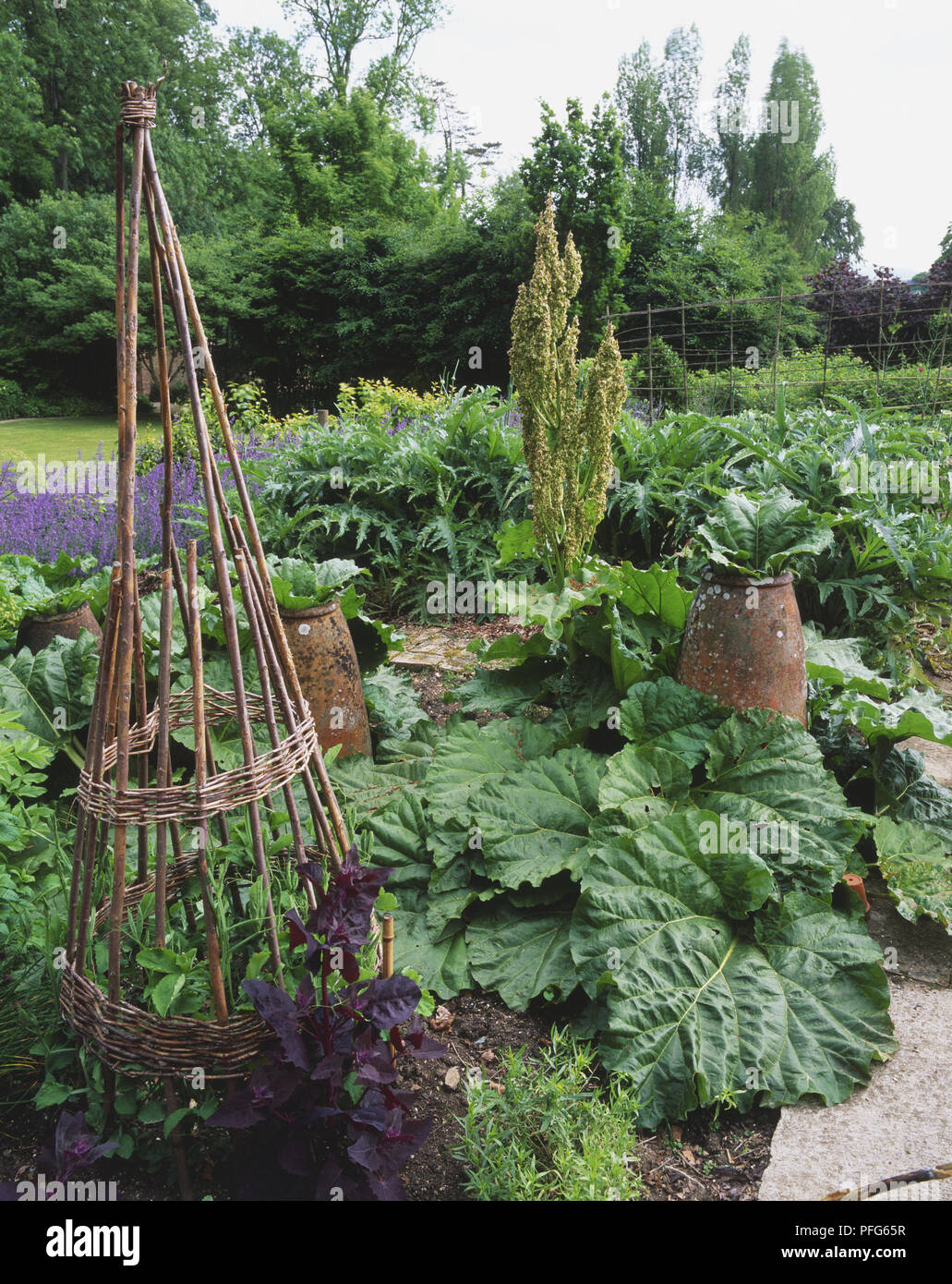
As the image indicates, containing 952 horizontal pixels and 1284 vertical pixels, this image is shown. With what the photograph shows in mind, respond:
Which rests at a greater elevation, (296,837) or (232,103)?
(232,103)

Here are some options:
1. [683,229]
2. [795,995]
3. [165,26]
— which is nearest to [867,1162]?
[795,995]

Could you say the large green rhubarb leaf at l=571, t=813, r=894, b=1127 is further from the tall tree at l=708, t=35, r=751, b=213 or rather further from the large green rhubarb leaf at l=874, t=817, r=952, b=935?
the tall tree at l=708, t=35, r=751, b=213

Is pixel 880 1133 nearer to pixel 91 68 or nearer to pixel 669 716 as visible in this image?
pixel 669 716

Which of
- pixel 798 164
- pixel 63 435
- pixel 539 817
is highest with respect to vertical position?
pixel 798 164

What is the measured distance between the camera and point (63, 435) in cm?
1595

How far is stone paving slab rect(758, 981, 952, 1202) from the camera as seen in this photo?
5.73 feet

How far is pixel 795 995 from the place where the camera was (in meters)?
2.09

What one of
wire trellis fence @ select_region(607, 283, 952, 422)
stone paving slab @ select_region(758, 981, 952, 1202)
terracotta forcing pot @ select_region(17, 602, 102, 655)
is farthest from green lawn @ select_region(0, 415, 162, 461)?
stone paving slab @ select_region(758, 981, 952, 1202)

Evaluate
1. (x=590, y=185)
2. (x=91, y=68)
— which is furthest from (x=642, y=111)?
(x=590, y=185)

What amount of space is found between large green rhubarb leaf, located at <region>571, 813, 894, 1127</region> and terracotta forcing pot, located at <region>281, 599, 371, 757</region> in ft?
3.79

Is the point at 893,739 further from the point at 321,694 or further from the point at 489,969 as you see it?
the point at 321,694

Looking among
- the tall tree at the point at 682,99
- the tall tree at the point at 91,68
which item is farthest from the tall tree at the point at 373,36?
the tall tree at the point at 682,99

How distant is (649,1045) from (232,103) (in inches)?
1124

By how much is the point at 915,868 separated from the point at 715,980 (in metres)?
0.76
